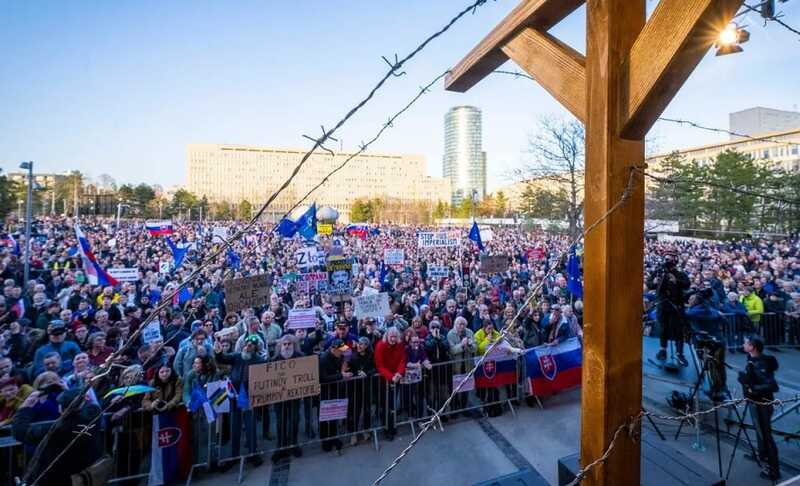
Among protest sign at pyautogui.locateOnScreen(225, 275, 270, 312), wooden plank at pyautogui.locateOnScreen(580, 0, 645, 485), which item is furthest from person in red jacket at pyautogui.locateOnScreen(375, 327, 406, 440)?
wooden plank at pyautogui.locateOnScreen(580, 0, 645, 485)

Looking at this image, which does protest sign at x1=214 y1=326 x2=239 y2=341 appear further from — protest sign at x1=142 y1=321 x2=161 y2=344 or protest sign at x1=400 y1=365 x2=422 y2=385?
protest sign at x1=400 y1=365 x2=422 y2=385

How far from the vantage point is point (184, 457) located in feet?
17.3

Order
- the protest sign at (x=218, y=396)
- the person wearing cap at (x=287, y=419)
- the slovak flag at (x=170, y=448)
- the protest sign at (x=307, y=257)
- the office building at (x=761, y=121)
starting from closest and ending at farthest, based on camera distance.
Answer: the slovak flag at (x=170, y=448), the protest sign at (x=218, y=396), the person wearing cap at (x=287, y=419), the protest sign at (x=307, y=257), the office building at (x=761, y=121)

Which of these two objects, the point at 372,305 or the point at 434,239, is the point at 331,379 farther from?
the point at 434,239

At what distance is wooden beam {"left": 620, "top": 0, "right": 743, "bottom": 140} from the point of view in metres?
1.21

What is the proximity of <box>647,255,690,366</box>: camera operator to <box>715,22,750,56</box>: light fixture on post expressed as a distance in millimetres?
3302

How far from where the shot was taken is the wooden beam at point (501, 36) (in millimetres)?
1716

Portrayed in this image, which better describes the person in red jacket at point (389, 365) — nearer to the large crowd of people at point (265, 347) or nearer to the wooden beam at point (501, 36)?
the large crowd of people at point (265, 347)

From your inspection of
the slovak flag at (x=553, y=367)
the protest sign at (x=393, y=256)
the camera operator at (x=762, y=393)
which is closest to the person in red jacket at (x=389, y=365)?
→ the slovak flag at (x=553, y=367)

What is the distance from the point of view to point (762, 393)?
477 centimetres

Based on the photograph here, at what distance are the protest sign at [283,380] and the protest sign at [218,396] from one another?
13.2 inches

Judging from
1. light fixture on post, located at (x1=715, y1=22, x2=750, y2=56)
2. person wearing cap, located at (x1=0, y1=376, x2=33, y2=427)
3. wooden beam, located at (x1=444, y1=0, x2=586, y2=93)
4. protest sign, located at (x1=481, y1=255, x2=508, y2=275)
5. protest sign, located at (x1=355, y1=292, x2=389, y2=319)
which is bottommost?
person wearing cap, located at (x1=0, y1=376, x2=33, y2=427)

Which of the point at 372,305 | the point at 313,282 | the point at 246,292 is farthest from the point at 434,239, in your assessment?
the point at 246,292

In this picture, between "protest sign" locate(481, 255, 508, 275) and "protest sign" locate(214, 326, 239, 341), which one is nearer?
"protest sign" locate(214, 326, 239, 341)
